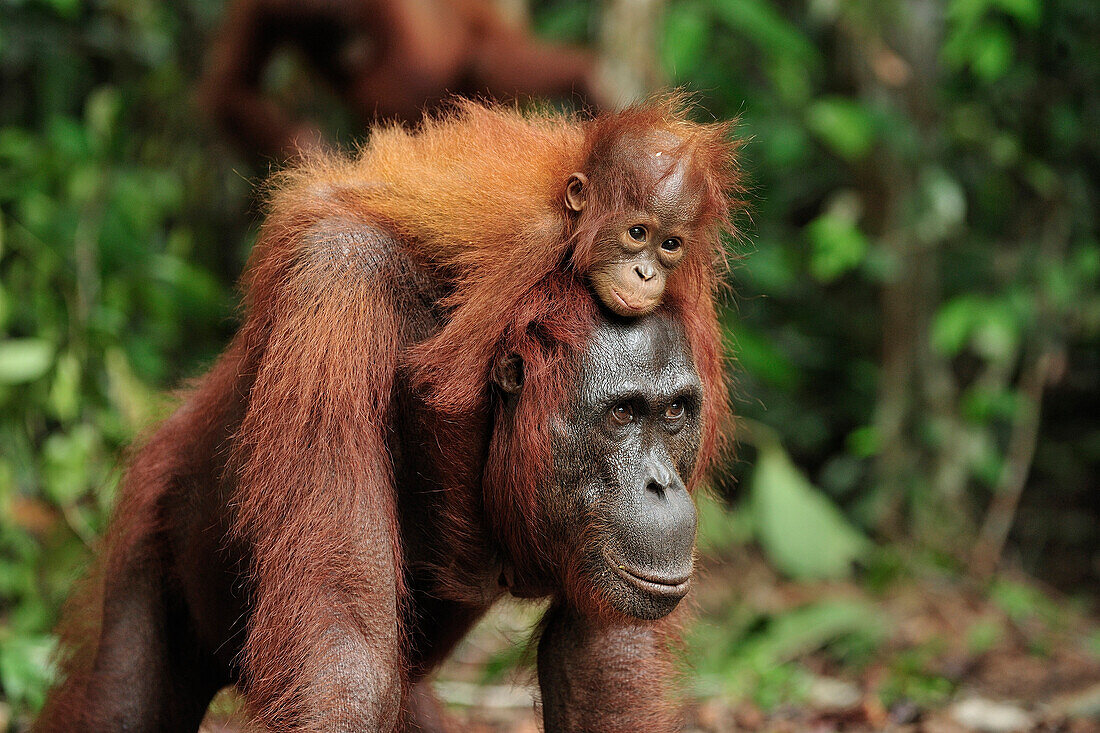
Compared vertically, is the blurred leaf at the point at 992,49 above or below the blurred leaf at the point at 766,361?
above

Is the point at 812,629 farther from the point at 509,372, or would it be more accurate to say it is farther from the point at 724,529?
the point at 509,372

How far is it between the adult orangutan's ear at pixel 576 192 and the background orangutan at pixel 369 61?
3.98 m

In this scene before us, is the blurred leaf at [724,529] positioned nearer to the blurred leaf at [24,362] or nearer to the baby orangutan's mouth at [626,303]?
the blurred leaf at [24,362]

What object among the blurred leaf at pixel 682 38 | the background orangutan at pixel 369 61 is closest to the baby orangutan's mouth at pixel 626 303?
the blurred leaf at pixel 682 38

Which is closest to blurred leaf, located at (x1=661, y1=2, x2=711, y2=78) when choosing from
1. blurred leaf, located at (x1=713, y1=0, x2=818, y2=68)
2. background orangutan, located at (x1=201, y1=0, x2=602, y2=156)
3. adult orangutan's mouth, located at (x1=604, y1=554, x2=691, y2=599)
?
blurred leaf, located at (x1=713, y1=0, x2=818, y2=68)

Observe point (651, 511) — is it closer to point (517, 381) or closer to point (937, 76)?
point (517, 381)

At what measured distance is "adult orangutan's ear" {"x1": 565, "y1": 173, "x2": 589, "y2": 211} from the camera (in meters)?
2.34

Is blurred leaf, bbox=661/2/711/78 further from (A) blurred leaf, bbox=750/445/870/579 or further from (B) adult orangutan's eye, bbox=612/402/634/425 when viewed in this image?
(B) adult orangutan's eye, bbox=612/402/634/425

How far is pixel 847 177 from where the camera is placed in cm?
686

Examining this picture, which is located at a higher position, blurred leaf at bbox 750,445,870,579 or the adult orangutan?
the adult orangutan

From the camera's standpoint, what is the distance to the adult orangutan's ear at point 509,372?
2402mm

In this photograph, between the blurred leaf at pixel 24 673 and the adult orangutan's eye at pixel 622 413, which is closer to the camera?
the adult orangutan's eye at pixel 622 413

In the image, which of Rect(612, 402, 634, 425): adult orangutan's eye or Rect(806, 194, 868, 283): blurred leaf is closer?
Rect(612, 402, 634, 425): adult orangutan's eye

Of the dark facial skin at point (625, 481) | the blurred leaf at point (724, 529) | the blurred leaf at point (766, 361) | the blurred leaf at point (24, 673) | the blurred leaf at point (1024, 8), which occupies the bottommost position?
the blurred leaf at point (724, 529)
